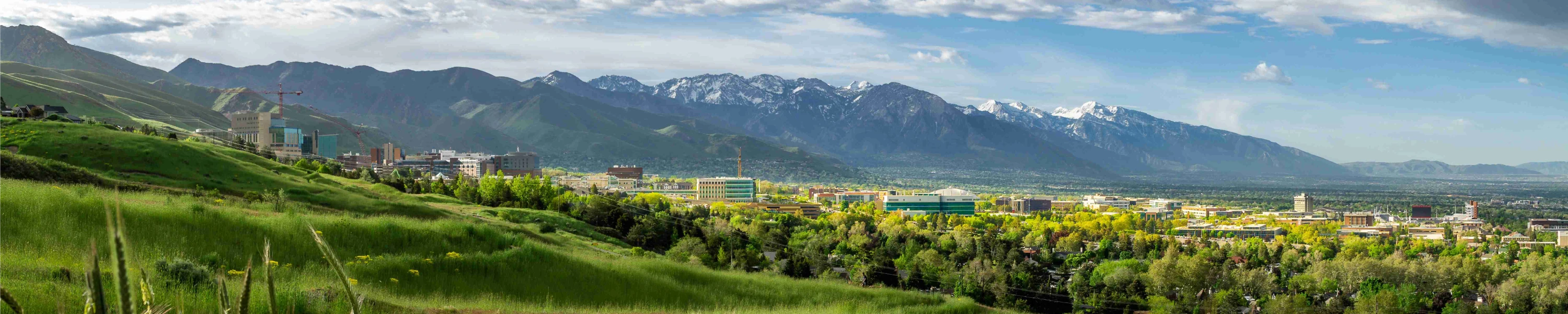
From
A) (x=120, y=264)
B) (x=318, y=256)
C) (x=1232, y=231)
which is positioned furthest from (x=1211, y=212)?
(x=120, y=264)

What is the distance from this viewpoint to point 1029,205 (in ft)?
579

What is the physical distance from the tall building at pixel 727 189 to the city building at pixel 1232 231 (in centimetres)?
6553

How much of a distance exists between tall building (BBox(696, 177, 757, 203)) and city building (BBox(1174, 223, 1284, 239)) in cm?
6553

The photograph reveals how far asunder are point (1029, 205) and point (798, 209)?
62.4m

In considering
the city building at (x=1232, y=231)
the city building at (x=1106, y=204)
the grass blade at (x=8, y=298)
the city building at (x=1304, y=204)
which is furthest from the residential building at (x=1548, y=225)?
the grass blade at (x=8, y=298)

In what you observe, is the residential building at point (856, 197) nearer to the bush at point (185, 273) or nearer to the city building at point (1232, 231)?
the city building at point (1232, 231)

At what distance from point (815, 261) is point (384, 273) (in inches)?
1591

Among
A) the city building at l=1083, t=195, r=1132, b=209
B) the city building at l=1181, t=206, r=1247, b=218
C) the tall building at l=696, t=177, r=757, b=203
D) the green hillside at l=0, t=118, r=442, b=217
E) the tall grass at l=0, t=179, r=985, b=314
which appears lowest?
the city building at l=1181, t=206, r=1247, b=218

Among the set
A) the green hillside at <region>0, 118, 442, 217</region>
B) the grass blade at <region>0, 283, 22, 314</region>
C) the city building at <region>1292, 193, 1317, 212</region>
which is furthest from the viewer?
the city building at <region>1292, 193, 1317, 212</region>

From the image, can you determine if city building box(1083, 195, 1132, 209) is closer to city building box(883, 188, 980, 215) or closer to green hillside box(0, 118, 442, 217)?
city building box(883, 188, 980, 215)

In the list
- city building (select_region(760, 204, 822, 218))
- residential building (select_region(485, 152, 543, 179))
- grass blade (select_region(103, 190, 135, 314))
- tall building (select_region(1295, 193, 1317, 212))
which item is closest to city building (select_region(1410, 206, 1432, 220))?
tall building (select_region(1295, 193, 1317, 212))

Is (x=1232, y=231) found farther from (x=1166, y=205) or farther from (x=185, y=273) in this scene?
(x=185, y=273)

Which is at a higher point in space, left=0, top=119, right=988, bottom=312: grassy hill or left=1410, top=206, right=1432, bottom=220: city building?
left=0, top=119, right=988, bottom=312: grassy hill

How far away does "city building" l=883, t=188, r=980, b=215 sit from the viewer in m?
152
